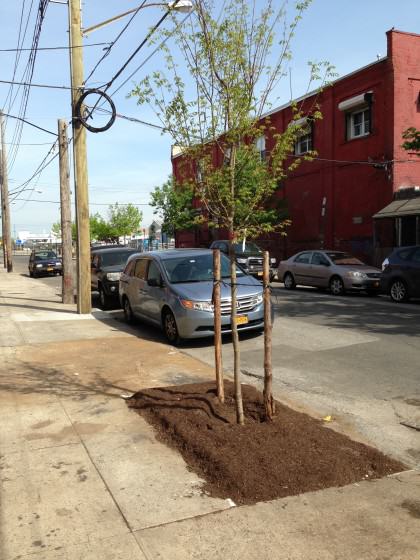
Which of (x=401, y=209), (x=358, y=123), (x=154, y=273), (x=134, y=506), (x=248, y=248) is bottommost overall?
(x=134, y=506)

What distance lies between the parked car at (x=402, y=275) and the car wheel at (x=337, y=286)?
1792 mm

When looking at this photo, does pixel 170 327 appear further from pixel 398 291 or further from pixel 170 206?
pixel 170 206

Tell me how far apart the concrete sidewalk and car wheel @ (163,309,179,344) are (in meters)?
3.09

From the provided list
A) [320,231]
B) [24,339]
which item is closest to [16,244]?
[320,231]

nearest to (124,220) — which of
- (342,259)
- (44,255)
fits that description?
(44,255)

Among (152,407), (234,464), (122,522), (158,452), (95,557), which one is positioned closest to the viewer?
(95,557)

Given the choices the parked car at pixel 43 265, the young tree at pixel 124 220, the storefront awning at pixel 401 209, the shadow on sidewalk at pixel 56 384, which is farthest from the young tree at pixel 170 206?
the young tree at pixel 124 220

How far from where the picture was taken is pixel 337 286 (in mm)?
16844

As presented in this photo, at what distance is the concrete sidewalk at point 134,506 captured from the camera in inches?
118

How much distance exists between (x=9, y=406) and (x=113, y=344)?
11.4 ft

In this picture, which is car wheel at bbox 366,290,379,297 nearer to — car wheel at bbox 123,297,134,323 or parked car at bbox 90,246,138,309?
parked car at bbox 90,246,138,309

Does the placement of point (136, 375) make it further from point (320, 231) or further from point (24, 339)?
point (320, 231)

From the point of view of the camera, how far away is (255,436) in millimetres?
4391

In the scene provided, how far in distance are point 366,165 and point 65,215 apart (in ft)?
46.9
